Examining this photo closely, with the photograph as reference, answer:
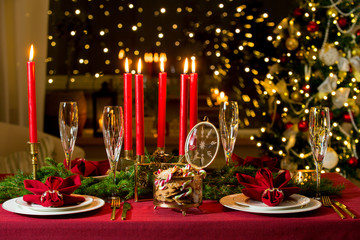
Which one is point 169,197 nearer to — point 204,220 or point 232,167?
point 204,220

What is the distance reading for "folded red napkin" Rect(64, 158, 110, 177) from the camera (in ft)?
4.95

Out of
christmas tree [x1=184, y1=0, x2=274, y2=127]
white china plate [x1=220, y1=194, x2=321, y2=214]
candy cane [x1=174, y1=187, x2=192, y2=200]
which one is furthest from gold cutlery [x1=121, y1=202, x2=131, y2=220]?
christmas tree [x1=184, y1=0, x2=274, y2=127]

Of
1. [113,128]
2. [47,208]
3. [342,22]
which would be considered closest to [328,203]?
[113,128]

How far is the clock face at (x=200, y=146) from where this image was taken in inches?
51.8

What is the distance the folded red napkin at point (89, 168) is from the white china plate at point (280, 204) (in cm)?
45

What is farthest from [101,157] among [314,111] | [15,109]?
[314,111]

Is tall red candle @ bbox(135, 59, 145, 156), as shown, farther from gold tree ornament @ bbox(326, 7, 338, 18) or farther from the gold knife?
gold tree ornament @ bbox(326, 7, 338, 18)

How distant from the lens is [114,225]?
1098 millimetres

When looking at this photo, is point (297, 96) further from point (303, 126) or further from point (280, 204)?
point (280, 204)

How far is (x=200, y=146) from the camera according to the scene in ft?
4.33

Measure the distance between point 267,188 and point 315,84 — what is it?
7.05ft

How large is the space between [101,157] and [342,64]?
82.8 inches

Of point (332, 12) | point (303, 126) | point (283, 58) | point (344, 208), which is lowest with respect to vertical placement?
point (344, 208)

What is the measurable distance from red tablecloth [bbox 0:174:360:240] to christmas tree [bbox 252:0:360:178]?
1.99m
